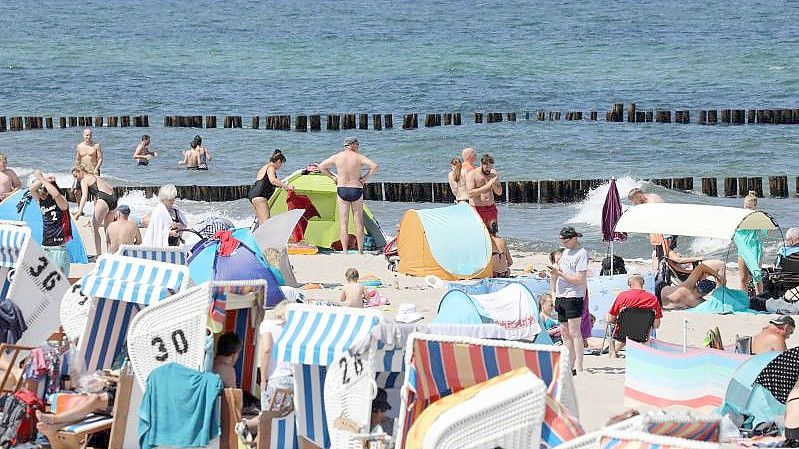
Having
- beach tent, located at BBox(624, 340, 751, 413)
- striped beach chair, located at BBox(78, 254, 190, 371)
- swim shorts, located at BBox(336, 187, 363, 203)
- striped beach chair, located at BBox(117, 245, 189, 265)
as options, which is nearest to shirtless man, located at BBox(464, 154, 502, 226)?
swim shorts, located at BBox(336, 187, 363, 203)

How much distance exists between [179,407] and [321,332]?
0.84 meters

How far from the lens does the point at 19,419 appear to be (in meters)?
7.53

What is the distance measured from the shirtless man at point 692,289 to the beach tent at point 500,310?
10.8 ft

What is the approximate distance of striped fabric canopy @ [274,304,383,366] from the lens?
6.71 metres

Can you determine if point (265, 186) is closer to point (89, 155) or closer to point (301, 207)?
point (301, 207)

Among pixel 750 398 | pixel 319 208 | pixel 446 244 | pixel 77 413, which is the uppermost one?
pixel 319 208

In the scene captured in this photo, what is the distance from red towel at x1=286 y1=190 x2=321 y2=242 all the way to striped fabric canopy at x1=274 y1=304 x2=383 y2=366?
8.65m

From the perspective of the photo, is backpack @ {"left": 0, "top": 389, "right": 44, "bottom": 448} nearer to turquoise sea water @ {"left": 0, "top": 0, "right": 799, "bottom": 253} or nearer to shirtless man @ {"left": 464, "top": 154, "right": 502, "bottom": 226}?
shirtless man @ {"left": 464, "top": 154, "right": 502, "bottom": 226}

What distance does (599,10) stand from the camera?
247 ft

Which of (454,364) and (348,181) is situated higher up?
(348,181)

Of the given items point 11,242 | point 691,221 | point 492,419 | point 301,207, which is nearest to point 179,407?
point 492,419

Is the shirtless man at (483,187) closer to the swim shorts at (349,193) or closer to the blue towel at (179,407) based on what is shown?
the swim shorts at (349,193)

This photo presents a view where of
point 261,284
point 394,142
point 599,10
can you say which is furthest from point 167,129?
point 599,10

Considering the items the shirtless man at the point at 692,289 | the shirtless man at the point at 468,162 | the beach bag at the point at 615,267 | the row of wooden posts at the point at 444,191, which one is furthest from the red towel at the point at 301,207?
the row of wooden posts at the point at 444,191
